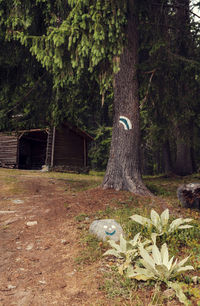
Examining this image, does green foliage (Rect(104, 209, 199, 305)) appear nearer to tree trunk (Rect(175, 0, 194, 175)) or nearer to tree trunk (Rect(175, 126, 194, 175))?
tree trunk (Rect(175, 0, 194, 175))

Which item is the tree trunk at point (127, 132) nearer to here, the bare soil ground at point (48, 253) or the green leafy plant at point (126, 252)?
the bare soil ground at point (48, 253)

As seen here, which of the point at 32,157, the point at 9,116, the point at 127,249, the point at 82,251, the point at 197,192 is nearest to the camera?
the point at 127,249

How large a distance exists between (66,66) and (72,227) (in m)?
4.66

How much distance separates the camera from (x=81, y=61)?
22.5ft

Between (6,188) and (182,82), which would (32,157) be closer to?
(6,188)

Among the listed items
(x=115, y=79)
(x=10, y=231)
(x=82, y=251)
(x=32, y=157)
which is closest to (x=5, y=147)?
(x=32, y=157)

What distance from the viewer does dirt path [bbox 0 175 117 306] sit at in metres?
3.09

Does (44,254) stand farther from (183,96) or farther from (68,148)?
(68,148)

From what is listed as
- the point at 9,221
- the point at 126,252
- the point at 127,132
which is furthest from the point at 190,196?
the point at 9,221

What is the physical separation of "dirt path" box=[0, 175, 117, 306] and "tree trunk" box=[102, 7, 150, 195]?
0.79 m

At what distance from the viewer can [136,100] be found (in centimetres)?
807

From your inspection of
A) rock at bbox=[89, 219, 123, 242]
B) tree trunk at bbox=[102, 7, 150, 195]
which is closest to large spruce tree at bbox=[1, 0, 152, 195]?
tree trunk at bbox=[102, 7, 150, 195]

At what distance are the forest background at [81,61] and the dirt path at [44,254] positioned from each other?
365 cm

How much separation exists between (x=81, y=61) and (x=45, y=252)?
490 cm
